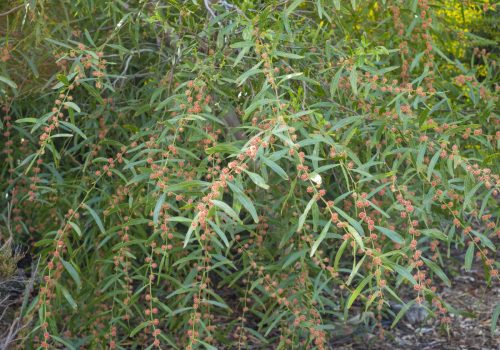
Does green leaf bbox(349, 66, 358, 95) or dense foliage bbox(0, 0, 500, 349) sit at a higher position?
green leaf bbox(349, 66, 358, 95)

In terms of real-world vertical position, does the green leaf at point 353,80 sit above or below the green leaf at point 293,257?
above

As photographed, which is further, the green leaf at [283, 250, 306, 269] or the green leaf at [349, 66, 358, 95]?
the green leaf at [283, 250, 306, 269]

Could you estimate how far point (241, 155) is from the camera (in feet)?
5.66

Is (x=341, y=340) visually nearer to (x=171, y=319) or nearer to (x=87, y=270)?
(x=171, y=319)

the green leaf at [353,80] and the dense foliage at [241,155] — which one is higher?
the green leaf at [353,80]

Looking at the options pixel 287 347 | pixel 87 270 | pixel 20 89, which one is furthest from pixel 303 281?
pixel 20 89

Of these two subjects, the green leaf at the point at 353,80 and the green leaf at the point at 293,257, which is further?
the green leaf at the point at 293,257

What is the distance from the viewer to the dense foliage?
218cm

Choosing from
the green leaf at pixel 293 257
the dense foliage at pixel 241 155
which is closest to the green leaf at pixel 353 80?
the dense foliage at pixel 241 155

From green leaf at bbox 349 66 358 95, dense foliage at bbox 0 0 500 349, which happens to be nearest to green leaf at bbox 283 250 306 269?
dense foliage at bbox 0 0 500 349

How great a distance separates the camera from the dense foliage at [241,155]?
85.7 inches

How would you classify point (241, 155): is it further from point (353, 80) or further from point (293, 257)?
point (293, 257)

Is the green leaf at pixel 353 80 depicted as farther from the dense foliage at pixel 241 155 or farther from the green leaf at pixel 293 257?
the green leaf at pixel 293 257

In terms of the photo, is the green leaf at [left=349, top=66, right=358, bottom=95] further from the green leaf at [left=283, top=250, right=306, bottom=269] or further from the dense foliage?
the green leaf at [left=283, top=250, right=306, bottom=269]
